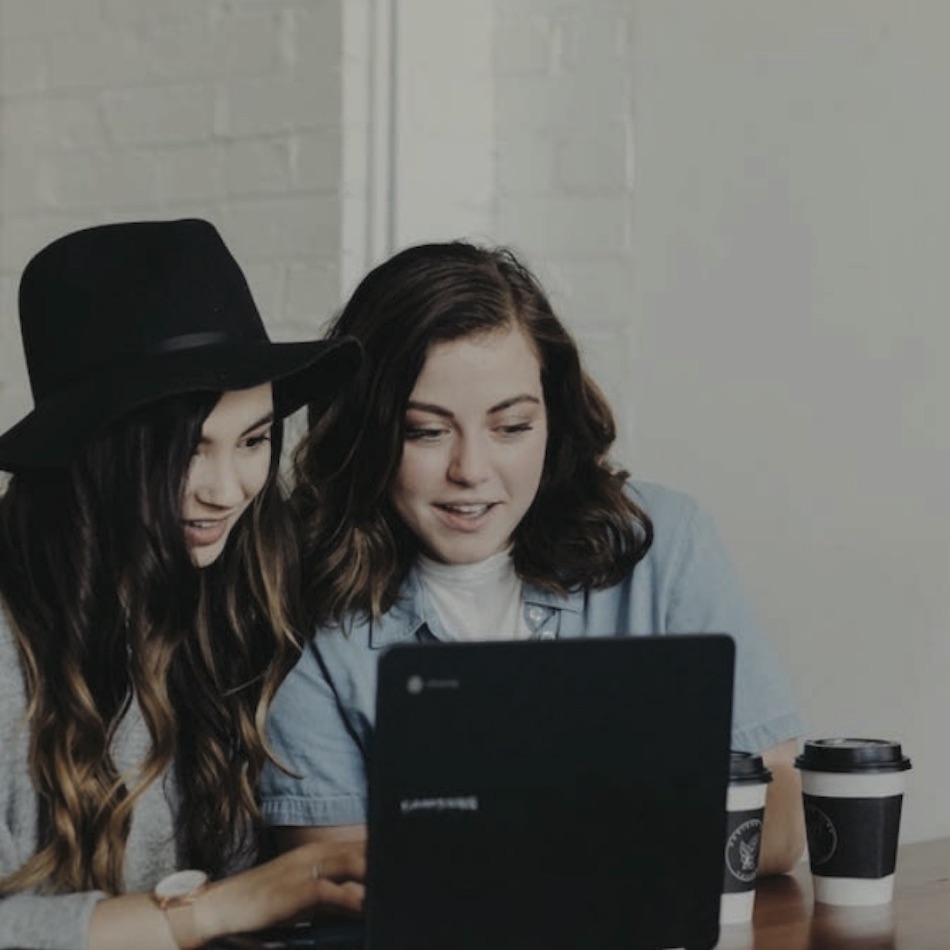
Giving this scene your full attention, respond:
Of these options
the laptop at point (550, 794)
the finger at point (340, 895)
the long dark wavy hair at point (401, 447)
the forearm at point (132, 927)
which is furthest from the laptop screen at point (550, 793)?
the long dark wavy hair at point (401, 447)

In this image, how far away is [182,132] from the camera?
103 inches

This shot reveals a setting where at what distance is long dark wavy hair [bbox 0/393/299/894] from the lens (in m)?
1.69

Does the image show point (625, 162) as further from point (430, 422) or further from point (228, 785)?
point (228, 785)

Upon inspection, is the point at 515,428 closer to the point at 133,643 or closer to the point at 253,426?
the point at 253,426

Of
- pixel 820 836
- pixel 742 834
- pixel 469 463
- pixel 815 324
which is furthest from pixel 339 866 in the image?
pixel 815 324

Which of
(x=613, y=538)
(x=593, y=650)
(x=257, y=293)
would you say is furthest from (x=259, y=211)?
(x=593, y=650)

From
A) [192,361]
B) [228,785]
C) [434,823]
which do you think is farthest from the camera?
[228,785]

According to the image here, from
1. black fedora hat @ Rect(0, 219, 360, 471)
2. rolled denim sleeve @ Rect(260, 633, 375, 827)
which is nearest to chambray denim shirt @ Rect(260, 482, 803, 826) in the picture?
rolled denim sleeve @ Rect(260, 633, 375, 827)

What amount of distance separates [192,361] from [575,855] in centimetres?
62

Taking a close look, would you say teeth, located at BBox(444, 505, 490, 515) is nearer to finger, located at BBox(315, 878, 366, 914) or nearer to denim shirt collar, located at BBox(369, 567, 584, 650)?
denim shirt collar, located at BBox(369, 567, 584, 650)

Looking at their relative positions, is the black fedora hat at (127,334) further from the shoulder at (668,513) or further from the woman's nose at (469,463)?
the shoulder at (668,513)

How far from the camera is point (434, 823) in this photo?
1228 millimetres

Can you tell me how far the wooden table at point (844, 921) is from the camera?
1479 mm

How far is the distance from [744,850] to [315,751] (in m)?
0.48
